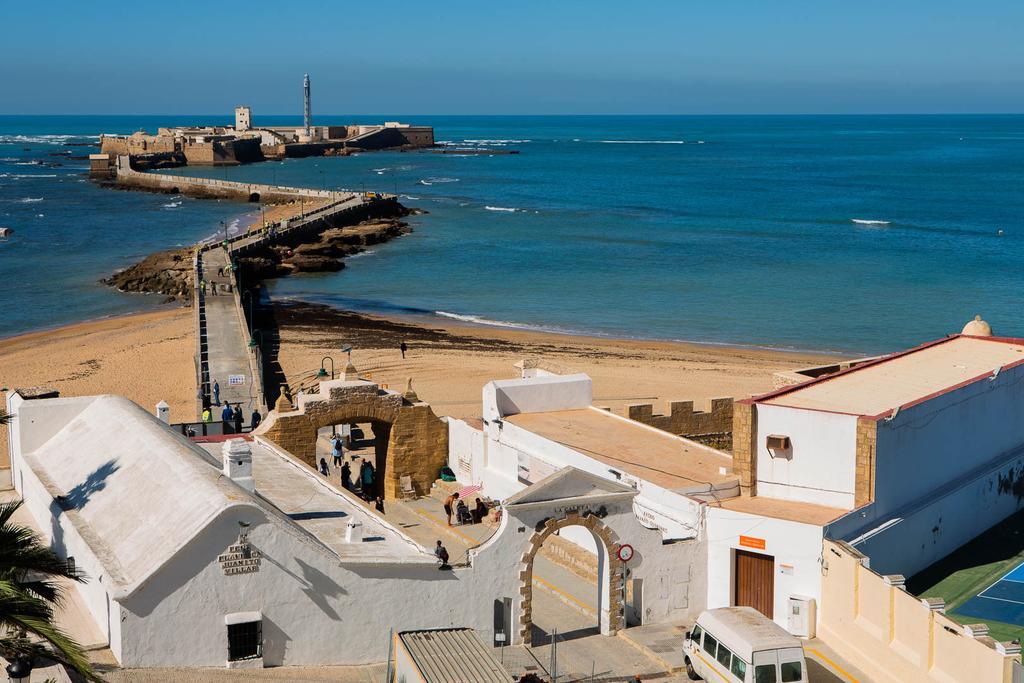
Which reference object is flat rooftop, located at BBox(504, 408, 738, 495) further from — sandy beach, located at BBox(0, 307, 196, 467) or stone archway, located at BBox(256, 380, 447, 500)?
sandy beach, located at BBox(0, 307, 196, 467)

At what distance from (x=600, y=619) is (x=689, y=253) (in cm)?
5335

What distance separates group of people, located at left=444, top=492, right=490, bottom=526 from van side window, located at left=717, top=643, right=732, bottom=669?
8114 millimetres

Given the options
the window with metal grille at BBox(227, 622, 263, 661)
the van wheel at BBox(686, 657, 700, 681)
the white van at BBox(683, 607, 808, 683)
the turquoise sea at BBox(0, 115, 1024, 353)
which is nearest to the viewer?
the white van at BBox(683, 607, 808, 683)

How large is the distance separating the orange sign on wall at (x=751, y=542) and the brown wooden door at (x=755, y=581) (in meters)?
0.17

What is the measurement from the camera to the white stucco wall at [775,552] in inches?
661

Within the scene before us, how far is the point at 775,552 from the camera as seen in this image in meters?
17.0

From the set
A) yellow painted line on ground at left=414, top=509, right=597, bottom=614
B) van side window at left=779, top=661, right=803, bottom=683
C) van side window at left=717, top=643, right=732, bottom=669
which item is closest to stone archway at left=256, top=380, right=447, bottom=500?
yellow painted line on ground at left=414, top=509, right=597, bottom=614

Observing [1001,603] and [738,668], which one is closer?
[738,668]

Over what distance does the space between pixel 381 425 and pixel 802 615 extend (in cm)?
1005

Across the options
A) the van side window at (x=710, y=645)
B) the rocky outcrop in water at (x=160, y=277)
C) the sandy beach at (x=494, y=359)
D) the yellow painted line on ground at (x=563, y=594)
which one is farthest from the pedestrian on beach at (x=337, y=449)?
the rocky outcrop in water at (x=160, y=277)

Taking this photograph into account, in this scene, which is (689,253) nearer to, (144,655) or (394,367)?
(394,367)

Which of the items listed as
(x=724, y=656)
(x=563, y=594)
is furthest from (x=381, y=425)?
(x=724, y=656)

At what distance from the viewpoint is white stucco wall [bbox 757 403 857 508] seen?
17703 millimetres

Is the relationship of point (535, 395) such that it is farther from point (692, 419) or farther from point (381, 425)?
point (692, 419)
